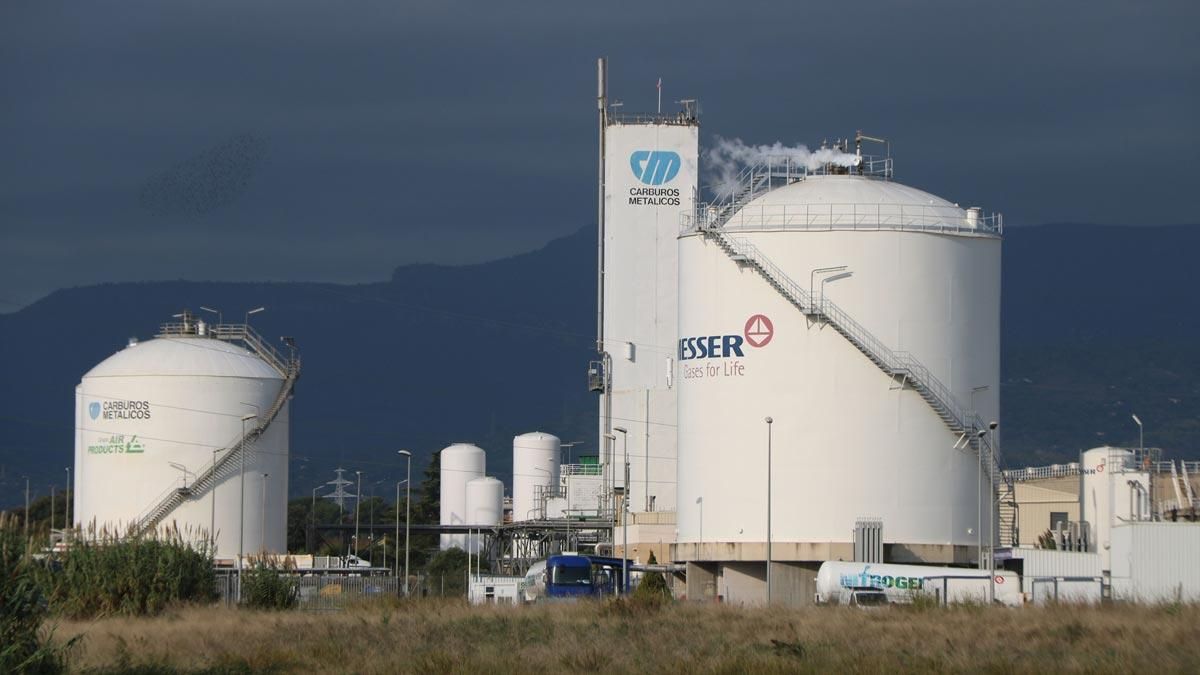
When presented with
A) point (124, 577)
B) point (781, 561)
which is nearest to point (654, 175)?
point (781, 561)

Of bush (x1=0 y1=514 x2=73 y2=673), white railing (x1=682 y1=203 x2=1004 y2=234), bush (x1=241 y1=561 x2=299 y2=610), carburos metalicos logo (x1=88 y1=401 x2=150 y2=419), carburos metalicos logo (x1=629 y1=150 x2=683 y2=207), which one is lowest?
bush (x1=241 y1=561 x2=299 y2=610)

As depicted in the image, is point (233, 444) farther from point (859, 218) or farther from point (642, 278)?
point (859, 218)

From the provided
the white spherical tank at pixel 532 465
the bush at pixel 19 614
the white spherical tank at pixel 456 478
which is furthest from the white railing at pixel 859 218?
the white spherical tank at pixel 456 478

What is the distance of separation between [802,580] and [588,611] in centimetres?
1649

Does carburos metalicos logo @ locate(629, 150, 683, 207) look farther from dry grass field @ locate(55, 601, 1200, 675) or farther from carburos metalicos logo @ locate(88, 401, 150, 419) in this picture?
dry grass field @ locate(55, 601, 1200, 675)

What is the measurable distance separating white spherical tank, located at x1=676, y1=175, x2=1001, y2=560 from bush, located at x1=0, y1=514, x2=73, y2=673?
35792 mm

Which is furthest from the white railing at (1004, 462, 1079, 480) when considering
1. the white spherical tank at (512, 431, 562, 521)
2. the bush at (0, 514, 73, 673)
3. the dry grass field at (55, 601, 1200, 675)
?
the bush at (0, 514, 73, 673)

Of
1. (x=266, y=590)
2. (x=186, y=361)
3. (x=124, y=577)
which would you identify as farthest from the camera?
(x=186, y=361)

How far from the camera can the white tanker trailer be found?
55281mm

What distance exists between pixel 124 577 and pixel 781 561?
2264 centimetres

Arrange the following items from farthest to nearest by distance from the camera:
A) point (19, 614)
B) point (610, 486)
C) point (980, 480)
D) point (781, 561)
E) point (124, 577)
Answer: point (610, 486) < point (781, 561) < point (980, 480) < point (124, 577) < point (19, 614)

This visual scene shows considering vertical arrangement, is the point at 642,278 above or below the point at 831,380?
above

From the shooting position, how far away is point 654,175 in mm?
93062

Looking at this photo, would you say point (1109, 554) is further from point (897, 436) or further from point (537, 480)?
point (537, 480)
